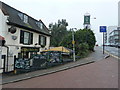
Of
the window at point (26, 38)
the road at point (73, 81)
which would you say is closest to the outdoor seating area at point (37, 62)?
the window at point (26, 38)

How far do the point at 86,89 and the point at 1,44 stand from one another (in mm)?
9409

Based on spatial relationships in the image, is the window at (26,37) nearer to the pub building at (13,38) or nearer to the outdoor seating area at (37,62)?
the pub building at (13,38)

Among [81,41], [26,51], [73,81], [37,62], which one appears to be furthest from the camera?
[81,41]

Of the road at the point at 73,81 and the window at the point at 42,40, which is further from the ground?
the window at the point at 42,40

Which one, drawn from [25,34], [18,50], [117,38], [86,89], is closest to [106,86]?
[86,89]

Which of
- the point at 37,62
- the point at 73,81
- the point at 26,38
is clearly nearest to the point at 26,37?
the point at 26,38

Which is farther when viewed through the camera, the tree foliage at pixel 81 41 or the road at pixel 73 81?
the tree foliage at pixel 81 41

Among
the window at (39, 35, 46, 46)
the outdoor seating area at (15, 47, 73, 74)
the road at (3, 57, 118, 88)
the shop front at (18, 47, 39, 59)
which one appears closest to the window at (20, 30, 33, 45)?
the shop front at (18, 47, 39, 59)

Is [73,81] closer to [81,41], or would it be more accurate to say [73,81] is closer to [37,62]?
→ [37,62]

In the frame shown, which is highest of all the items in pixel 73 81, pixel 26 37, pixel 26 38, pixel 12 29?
pixel 12 29

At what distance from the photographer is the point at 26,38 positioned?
693 inches

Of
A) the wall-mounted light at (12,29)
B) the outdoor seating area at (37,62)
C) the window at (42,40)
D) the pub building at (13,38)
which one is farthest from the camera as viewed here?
the window at (42,40)

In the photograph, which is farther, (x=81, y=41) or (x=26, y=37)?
(x=81, y=41)

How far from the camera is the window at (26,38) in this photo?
54.6 ft
